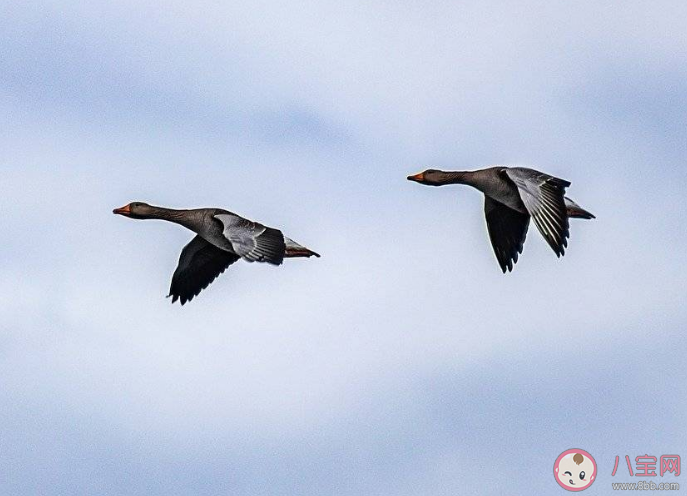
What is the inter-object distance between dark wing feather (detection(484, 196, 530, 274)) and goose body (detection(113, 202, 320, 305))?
4.54 m

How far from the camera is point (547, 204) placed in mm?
35656

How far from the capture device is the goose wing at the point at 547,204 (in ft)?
116

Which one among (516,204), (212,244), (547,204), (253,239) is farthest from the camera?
(212,244)

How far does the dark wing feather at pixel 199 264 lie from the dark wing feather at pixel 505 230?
267 inches

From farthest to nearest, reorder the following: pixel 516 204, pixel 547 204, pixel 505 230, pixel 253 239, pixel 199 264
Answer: pixel 199 264 < pixel 505 230 < pixel 516 204 < pixel 253 239 < pixel 547 204

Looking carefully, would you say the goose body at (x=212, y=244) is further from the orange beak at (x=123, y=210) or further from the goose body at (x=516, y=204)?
the goose body at (x=516, y=204)

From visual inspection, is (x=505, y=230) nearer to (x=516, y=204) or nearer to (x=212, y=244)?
(x=516, y=204)

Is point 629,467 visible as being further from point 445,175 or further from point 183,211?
point 183,211

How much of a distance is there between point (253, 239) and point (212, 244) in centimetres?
384

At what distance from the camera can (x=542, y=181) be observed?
36.0 metres

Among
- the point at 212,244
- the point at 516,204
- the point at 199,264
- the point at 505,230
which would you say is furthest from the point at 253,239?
the point at 505,230

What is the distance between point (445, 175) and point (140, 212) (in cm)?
808

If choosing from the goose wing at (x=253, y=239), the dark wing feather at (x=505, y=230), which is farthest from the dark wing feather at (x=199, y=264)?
the dark wing feather at (x=505, y=230)

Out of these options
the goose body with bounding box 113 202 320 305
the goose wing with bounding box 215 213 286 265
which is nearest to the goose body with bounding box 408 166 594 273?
the goose body with bounding box 113 202 320 305
